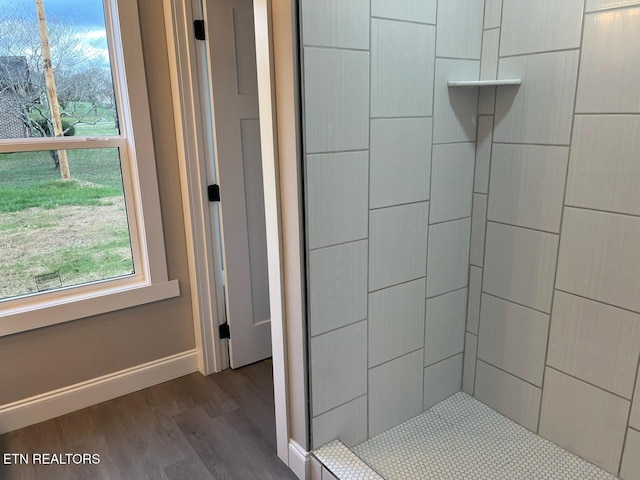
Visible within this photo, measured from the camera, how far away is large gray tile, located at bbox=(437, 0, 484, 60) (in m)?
1.74

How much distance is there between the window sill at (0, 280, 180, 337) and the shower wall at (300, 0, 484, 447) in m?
1.09

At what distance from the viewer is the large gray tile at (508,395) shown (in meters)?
1.92

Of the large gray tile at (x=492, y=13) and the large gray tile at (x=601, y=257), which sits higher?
the large gray tile at (x=492, y=13)

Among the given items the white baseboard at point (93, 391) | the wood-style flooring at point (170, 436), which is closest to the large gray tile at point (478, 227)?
the wood-style flooring at point (170, 436)

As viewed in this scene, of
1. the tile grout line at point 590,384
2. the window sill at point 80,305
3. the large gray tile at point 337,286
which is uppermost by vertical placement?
the large gray tile at point 337,286

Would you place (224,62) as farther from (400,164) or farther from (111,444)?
(111,444)

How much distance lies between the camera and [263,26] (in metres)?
1.50

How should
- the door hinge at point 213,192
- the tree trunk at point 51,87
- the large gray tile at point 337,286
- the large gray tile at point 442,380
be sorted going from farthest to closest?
1. the door hinge at point 213,192
2. the large gray tile at point 442,380
3. the tree trunk at point 51,87
4. the large gray tile at point 337,286

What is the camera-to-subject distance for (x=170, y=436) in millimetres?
2117

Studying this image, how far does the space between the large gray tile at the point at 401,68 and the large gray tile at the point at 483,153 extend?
28 centimetres

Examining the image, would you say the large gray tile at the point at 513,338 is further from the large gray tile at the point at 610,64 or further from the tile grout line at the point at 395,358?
the large gray tile at the point at 610,64

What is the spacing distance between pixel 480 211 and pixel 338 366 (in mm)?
866

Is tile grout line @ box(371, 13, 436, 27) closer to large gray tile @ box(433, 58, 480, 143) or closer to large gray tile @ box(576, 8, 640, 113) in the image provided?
large gray tile @ box(433, 58, 480, 143)

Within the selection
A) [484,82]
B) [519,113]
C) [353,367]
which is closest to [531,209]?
[519,113]
